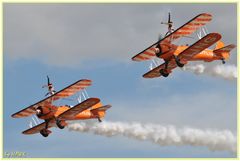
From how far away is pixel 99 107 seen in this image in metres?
47.2

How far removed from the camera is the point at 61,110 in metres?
45.0

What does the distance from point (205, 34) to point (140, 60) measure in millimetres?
5377

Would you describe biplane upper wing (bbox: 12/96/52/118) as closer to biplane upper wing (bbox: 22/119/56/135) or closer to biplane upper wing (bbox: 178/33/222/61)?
biplane upper wing (bbox: 22/119/56/135)

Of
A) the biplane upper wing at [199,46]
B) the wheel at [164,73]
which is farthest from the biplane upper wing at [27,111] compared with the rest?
the biplane upper wing at [199,46]

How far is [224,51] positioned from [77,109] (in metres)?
8.85

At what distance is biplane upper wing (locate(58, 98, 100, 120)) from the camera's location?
140ft

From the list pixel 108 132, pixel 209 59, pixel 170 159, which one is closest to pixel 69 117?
pixel 108 132

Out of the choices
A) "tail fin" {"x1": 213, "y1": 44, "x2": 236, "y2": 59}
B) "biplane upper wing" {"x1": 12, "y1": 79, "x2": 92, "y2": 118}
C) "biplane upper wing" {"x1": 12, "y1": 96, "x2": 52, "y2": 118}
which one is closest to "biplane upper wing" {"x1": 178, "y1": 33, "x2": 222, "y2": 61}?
"tail fin" {"x1": 213, "y1": 44, "x2": 236, "y2": 59}

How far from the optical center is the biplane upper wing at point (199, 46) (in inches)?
1651

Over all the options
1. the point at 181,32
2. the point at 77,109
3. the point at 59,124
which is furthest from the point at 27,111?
the point at 181,32

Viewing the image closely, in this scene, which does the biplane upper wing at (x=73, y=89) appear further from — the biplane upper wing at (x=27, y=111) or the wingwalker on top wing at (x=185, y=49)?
the wingwalker on top wing at (x=185, y=49)

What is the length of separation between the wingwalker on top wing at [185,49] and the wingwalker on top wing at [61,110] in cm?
387

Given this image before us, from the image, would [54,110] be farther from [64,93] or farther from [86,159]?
[86,159]

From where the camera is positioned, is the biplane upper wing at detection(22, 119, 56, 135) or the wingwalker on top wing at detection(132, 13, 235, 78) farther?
the biplane upper wing at detection(22, 119, 56, 135)
